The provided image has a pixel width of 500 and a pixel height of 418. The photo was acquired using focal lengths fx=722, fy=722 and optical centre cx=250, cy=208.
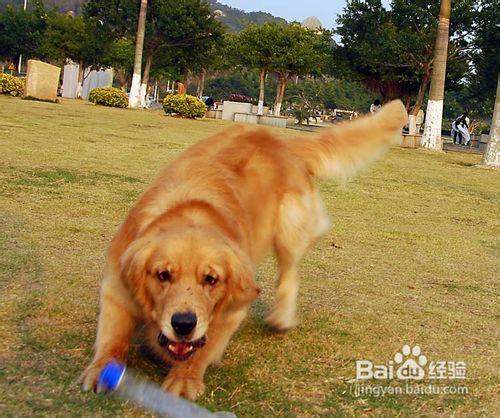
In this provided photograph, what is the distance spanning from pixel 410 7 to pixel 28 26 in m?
32.4

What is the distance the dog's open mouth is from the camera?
266 cm

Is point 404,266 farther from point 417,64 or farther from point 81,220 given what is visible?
point 417,64

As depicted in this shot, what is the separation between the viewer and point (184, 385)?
9.29ft

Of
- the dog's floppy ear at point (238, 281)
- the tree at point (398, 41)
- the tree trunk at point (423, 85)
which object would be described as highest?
the tree at point (398, 41)

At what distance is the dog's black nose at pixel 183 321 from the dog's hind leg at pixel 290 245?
129cm

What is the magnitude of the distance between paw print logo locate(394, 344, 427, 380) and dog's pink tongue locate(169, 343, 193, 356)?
115 cm

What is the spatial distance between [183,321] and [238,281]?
358 millimetres

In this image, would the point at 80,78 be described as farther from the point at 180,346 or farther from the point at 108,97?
the point at 180,346

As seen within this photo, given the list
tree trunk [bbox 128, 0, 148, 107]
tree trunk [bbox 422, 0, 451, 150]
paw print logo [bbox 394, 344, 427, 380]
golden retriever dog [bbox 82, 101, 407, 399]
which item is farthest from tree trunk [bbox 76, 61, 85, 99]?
paw print logo [bbox 394, 344, 427, 380]

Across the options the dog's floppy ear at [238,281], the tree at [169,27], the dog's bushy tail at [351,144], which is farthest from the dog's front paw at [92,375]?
the tree at [169,27]

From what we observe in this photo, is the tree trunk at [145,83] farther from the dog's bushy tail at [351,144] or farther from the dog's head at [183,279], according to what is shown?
the dog's head at [183,279]

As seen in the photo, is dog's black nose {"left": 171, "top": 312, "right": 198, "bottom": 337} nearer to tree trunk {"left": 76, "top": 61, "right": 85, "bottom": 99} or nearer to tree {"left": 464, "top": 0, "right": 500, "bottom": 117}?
tree {"left": 464, "top": 0, "right": 500, "bottom": 117}

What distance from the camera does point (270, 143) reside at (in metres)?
3.92

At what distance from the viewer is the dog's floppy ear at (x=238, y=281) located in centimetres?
280
